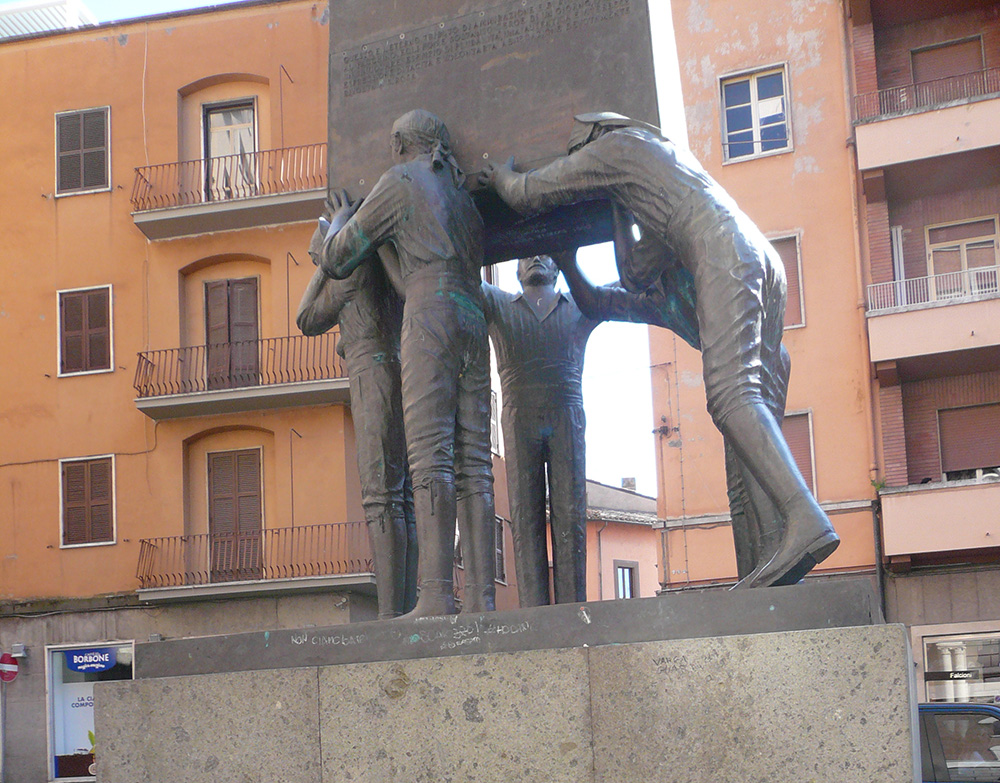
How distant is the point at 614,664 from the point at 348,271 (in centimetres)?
241

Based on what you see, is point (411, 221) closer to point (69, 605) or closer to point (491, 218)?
point (491, 218)

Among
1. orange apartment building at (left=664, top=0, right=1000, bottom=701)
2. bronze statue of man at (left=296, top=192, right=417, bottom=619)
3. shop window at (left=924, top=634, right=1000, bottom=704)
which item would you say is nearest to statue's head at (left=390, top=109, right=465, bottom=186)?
bronze statue of man at (left=296, top=192, right=417, bottom=619)

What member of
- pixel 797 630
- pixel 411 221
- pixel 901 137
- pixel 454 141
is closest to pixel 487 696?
pixel 797 630

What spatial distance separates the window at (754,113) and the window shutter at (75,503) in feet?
43.3

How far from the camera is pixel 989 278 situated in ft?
77.7

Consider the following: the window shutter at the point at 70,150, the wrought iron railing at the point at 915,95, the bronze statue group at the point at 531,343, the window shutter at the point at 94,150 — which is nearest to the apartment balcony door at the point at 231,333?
the window shutter at the point at 94,150

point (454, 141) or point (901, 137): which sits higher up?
point (901, 137)

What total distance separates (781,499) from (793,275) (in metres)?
19.8

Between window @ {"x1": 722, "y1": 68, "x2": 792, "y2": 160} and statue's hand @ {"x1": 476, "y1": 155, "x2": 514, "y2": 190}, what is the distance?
19.3 meters

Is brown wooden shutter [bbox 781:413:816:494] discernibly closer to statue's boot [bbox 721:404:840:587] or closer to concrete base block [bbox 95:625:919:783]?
statue's boot [bbox 721:404:840:587]

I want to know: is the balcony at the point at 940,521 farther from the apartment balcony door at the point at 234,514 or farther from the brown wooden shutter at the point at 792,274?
the apartment balcony door at the point at 234,514

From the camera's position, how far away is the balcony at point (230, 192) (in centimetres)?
2744

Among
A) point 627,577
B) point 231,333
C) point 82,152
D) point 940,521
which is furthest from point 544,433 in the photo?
point 627,577

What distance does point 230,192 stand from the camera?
28.1 m
